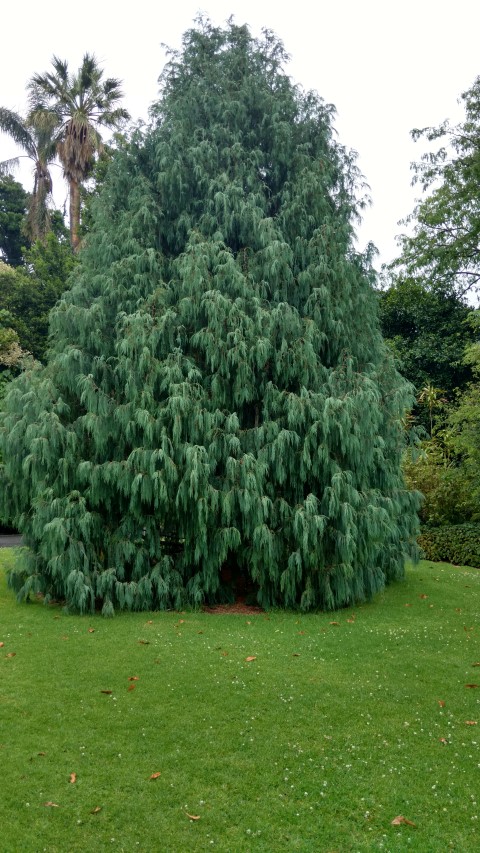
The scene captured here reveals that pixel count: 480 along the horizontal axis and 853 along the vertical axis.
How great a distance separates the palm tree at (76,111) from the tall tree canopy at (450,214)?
1131 centimetres

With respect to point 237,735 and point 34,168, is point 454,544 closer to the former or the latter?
point 237,735

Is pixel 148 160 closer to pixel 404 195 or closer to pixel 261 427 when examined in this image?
pixel 261 427

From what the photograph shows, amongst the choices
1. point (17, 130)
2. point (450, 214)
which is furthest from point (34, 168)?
point (450, 214)

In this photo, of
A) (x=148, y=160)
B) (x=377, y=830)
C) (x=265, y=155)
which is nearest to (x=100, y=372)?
(x=148, y=160)

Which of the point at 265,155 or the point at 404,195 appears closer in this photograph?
the point at 265,155

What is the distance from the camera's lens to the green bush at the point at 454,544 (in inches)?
548

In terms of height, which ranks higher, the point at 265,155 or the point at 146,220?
the point at 265,155

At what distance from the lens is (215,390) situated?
8.60m

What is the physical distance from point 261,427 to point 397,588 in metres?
4.27

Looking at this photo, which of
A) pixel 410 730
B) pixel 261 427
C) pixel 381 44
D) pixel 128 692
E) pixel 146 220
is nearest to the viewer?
pixel 410 730

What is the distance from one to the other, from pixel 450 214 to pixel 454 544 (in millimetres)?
12097

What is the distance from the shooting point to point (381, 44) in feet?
38.1

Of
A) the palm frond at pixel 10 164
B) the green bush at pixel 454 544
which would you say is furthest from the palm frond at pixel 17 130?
the green bush at pixel 454 544

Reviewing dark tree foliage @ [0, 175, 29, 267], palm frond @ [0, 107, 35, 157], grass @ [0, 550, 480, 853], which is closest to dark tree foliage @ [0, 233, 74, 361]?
palm frond @ [0, 107, 35, 157]
